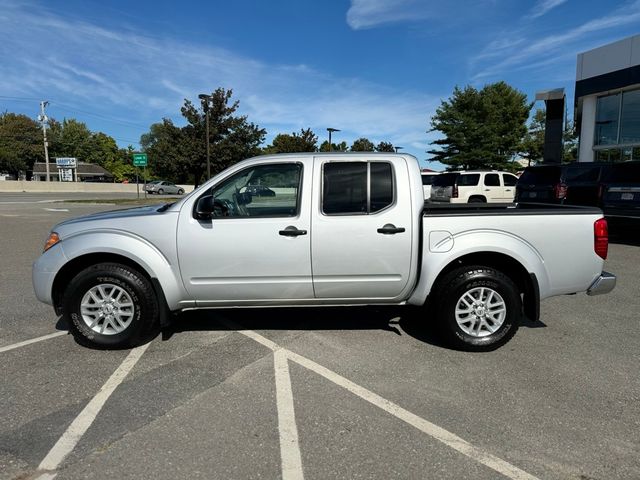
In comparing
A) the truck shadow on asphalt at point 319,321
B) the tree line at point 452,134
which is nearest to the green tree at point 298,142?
the tree line at point 452,134

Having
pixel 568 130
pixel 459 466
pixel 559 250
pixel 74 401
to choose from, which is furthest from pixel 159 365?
pixel 568 130

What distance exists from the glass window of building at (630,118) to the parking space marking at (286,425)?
20425 millimetres

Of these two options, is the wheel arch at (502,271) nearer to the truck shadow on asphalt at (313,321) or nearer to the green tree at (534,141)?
the truck shadow on asphalt at (313,321)

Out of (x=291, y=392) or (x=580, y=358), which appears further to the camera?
(x=580, y=358)

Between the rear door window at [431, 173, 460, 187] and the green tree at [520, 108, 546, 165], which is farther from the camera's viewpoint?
the green tree at [520, 108, 546, 165]

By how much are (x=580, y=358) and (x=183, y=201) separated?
13.1 ft

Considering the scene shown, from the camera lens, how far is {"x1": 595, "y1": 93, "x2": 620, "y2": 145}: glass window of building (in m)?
19.8

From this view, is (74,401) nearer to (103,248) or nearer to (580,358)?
(103,248)

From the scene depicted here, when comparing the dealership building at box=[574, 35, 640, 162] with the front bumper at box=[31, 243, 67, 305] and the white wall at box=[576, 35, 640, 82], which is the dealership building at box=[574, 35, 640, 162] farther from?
the front bumper at box=[31, 243, 67, 305]

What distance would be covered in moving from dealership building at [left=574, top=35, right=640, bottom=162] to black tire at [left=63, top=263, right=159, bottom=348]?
1975cm

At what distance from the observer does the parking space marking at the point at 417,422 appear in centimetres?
265

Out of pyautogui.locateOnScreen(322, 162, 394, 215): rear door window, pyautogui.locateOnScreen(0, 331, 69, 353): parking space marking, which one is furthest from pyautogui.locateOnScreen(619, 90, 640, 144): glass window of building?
pyautogui.locateOnScreen(0, 331, 69, 353): parking space marking

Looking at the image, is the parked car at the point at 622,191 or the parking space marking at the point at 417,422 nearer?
the parking space marking at the point at 417,422

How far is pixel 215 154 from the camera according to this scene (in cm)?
3644
